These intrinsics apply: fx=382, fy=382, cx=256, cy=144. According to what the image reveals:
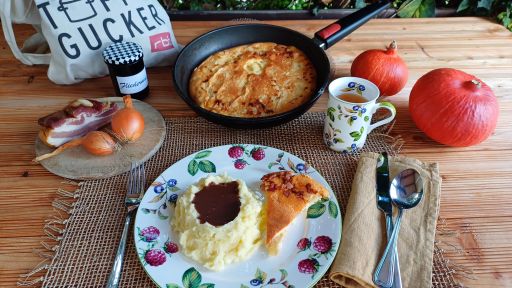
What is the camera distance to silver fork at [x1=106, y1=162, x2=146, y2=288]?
801 millimetres

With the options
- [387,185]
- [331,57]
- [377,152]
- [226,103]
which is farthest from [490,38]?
[226,103]

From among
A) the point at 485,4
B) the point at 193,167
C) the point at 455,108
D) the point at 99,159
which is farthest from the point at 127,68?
the point at 485,4

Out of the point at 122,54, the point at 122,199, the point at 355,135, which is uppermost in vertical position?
the point at 122,54

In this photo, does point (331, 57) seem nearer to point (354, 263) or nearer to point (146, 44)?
point (146, 44)

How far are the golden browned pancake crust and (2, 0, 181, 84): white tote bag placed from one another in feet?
0.74

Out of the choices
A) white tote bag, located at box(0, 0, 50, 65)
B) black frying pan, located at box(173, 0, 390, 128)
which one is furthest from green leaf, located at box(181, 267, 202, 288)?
white tote bag, located at box(0, 0, 50, 65)

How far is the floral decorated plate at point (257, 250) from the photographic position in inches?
30.5

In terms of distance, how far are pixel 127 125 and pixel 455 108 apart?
36.3 inches

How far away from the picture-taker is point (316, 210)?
90 centimetres

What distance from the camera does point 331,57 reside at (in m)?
1.52

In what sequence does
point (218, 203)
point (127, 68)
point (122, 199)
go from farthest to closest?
point (127, 68) → point (122, 199) → point (218, 203)

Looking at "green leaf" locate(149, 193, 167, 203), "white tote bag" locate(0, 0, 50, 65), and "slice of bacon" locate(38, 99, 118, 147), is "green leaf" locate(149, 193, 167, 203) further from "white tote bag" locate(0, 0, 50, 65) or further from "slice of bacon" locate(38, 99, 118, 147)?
"white tote bag" locate(0, 0, 50, 65)

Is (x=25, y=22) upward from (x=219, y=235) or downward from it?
upward

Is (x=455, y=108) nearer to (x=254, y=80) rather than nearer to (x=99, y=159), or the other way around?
(x=254, y=80)
